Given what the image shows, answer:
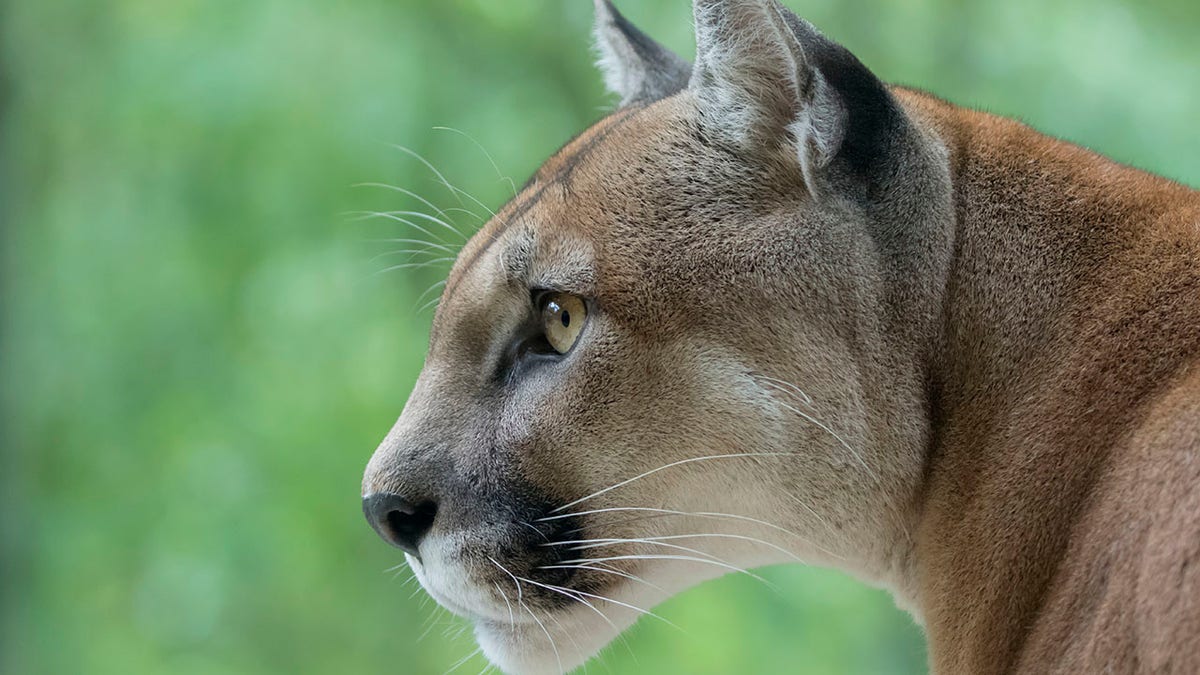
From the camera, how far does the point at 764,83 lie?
175cm

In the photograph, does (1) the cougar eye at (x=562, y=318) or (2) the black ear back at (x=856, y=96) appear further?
(1) the cougar eye at (x=562, y=318)

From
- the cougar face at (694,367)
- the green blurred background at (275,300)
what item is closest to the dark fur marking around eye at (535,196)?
the cougar face at (694,367)

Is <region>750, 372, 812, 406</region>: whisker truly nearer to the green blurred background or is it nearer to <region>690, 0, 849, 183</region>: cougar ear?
<region>690, 0, 849, 183</region>: cougar ear

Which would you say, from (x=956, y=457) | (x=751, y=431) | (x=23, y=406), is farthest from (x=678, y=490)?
(x=23, y=406)

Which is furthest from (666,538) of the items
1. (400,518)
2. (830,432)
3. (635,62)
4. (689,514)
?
(635,62)

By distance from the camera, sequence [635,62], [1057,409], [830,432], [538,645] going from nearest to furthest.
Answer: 1. [1057,409]
2. [830,432]
3. [538,645]
4. [635,62]

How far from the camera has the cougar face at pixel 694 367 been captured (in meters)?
1.69

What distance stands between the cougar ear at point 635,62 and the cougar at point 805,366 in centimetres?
44

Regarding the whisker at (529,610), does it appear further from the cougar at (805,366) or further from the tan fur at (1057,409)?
the tan fur at (1057,409)

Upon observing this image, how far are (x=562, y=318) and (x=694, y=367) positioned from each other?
22 centimetres

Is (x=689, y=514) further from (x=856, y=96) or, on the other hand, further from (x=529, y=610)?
(x=856, y=96)

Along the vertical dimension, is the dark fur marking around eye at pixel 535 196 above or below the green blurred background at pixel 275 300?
below

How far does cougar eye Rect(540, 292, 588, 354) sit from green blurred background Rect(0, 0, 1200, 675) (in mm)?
1631

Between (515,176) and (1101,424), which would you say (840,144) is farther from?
(515,176)
